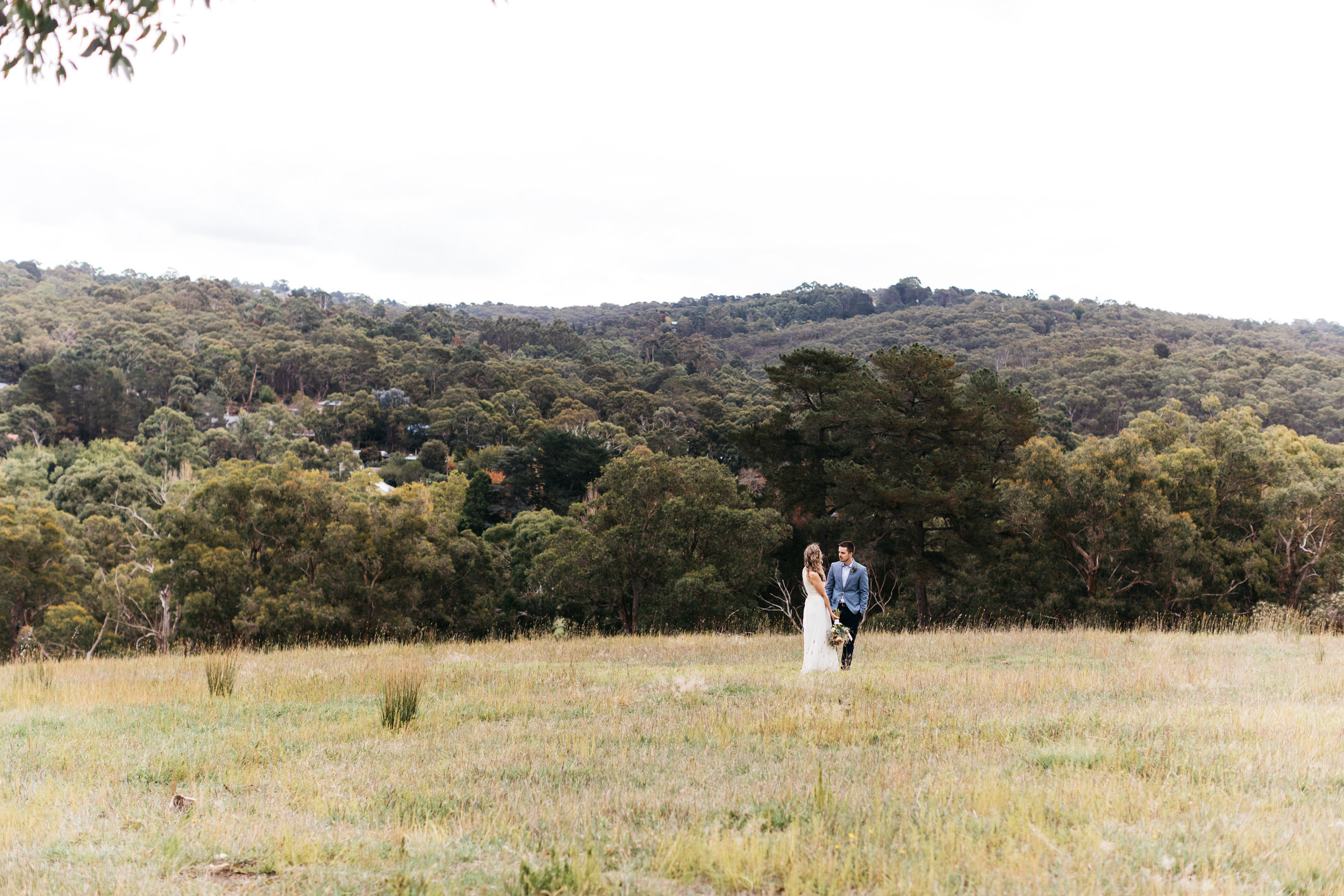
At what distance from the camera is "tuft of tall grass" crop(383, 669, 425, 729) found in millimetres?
7531

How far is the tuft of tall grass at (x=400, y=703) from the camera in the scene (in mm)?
7531

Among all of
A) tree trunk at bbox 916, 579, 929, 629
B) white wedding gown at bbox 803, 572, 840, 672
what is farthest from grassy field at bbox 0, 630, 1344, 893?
tree trunk at bbox 916, 579, 929, 629

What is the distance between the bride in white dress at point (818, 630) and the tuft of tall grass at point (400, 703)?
463 cm

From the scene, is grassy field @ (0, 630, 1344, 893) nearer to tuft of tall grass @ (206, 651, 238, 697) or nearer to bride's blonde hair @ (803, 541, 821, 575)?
tuft of tall grass @ (206, 651, 238, 697)

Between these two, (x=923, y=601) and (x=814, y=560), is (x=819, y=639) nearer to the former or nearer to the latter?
(x=814, y=560)

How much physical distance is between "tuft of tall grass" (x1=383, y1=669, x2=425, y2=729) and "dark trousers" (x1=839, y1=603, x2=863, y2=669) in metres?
5.22

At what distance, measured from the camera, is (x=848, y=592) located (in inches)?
418

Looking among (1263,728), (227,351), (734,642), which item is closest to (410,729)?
(1263,728)

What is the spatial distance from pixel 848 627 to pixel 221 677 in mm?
7536

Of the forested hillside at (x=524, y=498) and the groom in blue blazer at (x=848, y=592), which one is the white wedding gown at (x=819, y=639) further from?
the forested hillside at (x=524, y=498)

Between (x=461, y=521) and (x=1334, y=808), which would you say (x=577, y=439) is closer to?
(x=461, y=521)

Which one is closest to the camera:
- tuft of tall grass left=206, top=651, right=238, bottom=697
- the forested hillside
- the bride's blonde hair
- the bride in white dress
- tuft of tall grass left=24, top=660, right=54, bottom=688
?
tuft of tall grass left=206, top=651, right=238, bottom=697

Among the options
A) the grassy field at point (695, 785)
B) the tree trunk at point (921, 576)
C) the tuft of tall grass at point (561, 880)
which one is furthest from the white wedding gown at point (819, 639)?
the tree trunk at point (921, 576)

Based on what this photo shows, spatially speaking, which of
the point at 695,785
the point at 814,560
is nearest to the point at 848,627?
the point at 814,560
